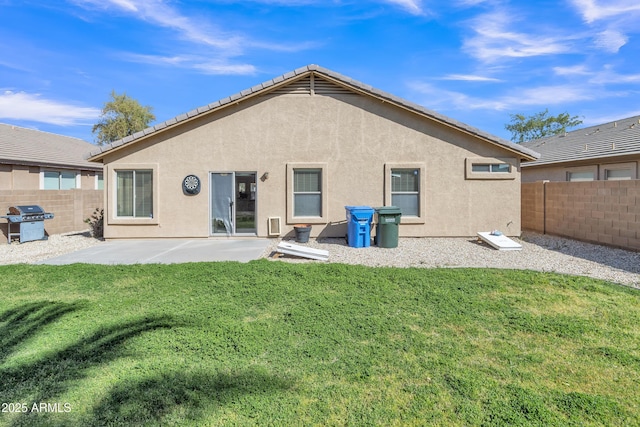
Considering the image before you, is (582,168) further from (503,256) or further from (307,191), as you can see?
(307,191)

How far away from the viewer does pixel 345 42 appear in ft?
51.3

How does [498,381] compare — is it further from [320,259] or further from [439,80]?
[439,80]

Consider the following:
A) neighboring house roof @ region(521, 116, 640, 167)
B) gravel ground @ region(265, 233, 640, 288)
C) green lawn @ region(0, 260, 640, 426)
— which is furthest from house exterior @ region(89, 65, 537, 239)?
green lawn @ region(0, 260, 640, 426)

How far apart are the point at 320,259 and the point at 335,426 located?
6.21 meters

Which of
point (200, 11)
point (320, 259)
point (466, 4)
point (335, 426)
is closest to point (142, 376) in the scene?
point (335, 426)

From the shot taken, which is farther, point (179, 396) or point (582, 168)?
point (582, 168)

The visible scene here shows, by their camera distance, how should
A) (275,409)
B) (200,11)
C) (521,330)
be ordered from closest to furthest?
1. (275,409)
2. (521,330)
3. (200,11)

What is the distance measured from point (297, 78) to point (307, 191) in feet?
13.1

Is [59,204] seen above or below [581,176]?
below

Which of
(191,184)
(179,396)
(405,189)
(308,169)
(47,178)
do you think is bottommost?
(179,396)

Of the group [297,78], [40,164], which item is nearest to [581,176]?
[297,78]

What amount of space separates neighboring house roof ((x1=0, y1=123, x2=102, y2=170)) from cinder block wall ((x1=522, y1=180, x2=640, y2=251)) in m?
18.8

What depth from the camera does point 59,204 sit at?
47.7ft

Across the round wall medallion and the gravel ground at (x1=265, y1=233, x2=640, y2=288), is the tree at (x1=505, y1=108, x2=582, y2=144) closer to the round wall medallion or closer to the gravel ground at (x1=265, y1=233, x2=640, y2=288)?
the gravel ground at (x1=265, y1=233, x2=640, y2=288)
